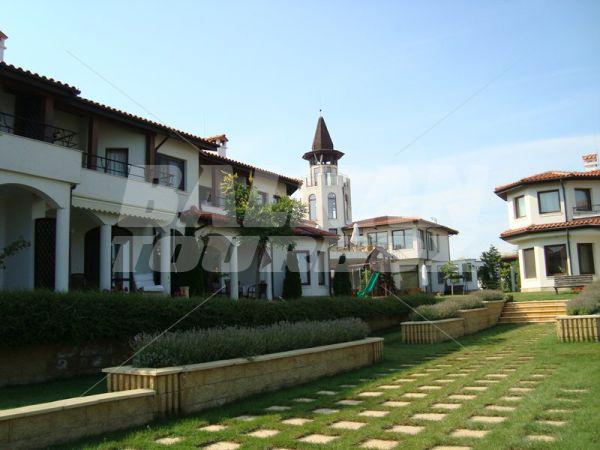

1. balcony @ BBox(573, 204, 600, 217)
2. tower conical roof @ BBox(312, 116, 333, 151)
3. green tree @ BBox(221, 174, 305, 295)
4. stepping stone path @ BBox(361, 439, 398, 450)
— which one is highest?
tower conical roof @ BBox(312, 116, 333, 151)

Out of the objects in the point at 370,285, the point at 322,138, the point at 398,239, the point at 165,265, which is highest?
the point at 322,138

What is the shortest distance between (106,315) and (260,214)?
6430 millimetres

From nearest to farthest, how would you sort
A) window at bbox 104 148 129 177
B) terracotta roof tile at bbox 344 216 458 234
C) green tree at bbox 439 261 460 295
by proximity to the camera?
1. window at bbox 104 148 129 177
2. green tree at bbox 439 261 460 295
3. terracotta roof tile at bbox 344 216 458 234

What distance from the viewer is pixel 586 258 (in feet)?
101

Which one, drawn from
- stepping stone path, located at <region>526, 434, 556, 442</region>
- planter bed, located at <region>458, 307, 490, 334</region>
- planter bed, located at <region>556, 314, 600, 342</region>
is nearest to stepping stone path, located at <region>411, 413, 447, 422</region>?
stepping stone path, located at <region>526, 434, 556, 442</region>

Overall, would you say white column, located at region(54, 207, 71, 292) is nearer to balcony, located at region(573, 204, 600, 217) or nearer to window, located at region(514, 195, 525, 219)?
window, located at region(514, 195, 525, 219)

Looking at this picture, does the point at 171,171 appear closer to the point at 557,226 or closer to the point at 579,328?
the point at 579,328

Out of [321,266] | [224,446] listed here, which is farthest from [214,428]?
[321,266]

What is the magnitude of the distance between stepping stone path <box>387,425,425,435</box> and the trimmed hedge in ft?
21.2

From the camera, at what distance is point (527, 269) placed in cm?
3275

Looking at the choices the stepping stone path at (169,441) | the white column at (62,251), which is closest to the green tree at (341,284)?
the white column at (62,251)

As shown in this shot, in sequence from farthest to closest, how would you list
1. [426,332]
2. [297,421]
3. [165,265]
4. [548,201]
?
[548,201] → [165,265] → [426,332] → [297,421]

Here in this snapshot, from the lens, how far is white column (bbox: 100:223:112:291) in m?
16.3

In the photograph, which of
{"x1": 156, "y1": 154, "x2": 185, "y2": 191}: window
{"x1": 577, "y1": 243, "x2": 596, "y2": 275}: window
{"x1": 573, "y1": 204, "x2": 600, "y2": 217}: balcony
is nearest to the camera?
{"x1": 156, "y1": 154, "x2": 185, "y2": 191}: window
